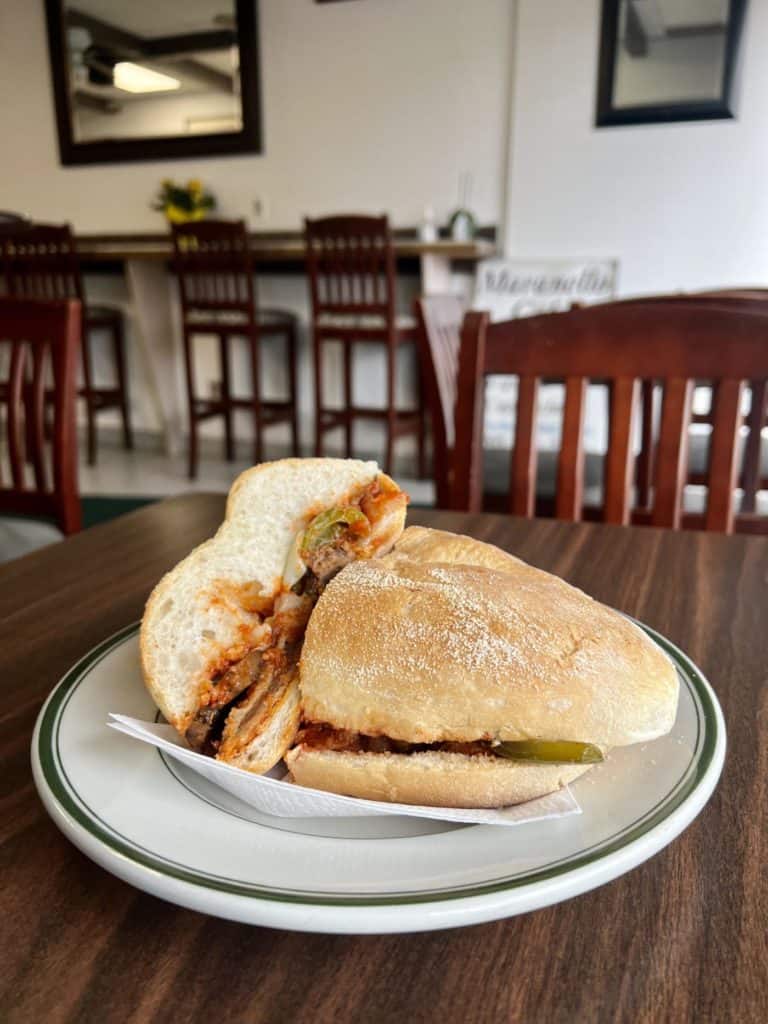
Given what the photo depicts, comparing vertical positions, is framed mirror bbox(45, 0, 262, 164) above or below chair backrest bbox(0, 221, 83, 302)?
above

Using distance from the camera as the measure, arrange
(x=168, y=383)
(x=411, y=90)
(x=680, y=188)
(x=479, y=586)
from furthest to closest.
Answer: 1. (x=168, y=383)
2. (x=411, y=90)
3. (x=680, y=188)
4. (x=479, y=586)

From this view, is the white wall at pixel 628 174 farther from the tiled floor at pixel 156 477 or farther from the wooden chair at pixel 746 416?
the wooden chair at pixel 746 416

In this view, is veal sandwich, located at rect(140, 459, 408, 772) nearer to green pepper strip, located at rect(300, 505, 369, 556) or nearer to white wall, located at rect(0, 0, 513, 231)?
green pepper strip, located at rect(300, 505, 369, 556)

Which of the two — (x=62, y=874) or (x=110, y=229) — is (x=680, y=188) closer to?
(x=110, y=229)

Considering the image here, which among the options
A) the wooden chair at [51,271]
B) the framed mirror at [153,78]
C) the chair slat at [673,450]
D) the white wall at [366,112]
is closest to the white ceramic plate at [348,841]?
the chair slat at [673,450]

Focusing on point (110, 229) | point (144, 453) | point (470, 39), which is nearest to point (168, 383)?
point (144, 453)

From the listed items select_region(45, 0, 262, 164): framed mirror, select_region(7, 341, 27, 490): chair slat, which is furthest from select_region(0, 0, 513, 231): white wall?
select_region(7, 341, 27, 490): chair slat
